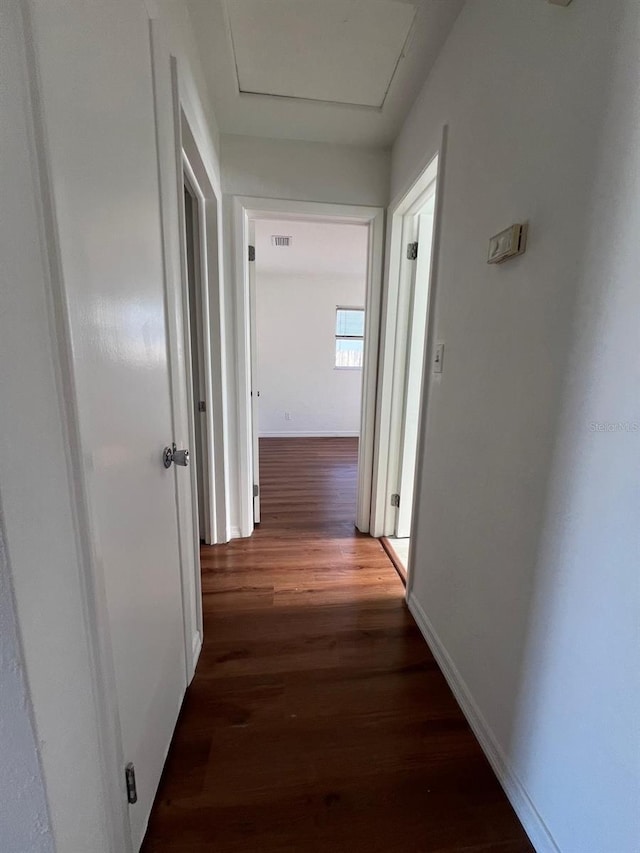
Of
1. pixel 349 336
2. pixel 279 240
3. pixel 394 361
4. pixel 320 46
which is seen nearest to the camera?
pixel 320 46

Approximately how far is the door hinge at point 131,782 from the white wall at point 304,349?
4666 mm

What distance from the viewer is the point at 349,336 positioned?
543cm

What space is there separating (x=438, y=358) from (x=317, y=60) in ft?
4.51

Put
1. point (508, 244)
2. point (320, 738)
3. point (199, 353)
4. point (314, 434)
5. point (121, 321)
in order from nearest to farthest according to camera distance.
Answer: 1. point (121, 321)
2. point (508, 244)
3. point (320, 738)
4. point (199, 353)
5. point (314, 434)

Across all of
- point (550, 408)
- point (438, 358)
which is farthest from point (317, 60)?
point (550, 408)

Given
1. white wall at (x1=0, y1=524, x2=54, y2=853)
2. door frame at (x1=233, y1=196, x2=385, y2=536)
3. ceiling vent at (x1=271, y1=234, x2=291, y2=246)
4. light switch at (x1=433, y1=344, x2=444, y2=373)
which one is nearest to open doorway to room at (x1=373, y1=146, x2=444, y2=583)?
door frame at (x1=233, y1=196, x2=385, y2=536)

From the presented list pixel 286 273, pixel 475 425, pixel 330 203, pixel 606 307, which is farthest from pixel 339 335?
pixel 606 307

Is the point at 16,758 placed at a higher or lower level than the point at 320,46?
lower

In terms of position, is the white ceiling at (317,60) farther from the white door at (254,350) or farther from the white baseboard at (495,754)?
the white baseboard at (495,754)

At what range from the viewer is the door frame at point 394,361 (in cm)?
165

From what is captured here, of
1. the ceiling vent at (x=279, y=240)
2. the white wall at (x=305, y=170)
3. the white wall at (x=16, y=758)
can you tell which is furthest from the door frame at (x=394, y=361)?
the ceiling vent at (x=279, y=240)

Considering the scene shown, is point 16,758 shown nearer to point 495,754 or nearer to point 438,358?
point 495,754

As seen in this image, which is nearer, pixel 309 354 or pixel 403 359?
pixel 403 359

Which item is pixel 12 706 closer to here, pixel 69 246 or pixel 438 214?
pixel 69 246
